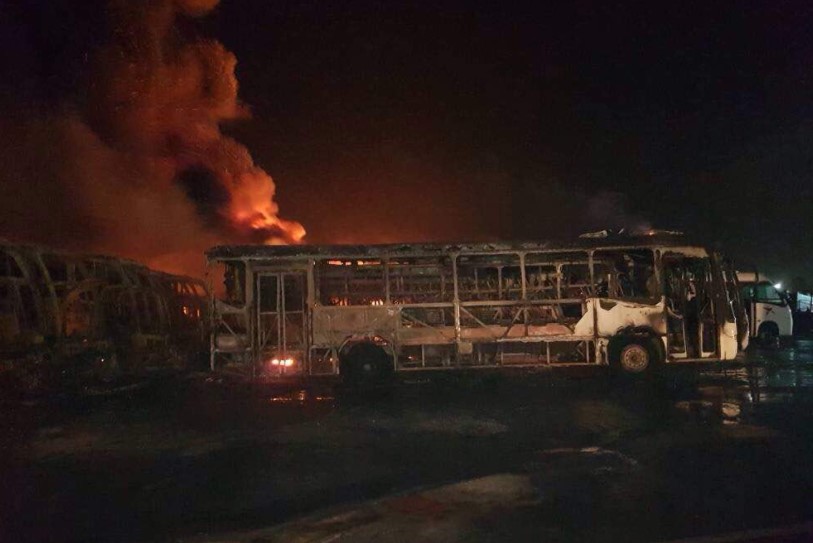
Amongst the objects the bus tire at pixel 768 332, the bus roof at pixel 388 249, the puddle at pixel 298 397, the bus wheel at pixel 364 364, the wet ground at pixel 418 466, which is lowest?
the wet ground at pixel 418 466

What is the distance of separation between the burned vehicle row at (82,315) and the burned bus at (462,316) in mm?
2460

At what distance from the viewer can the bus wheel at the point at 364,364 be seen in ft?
41.5

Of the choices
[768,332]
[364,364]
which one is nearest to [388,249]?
[364,364]

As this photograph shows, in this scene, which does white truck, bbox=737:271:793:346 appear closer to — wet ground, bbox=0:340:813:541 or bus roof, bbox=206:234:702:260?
wet ground, bbox=0:340:813:541

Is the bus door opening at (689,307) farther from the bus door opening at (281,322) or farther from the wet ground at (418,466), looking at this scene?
the bus door opening at (281,322)


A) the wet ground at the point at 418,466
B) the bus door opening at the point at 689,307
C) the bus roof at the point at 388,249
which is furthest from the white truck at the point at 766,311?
the bus roof at the point at 388,249

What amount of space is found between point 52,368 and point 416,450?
7.69m

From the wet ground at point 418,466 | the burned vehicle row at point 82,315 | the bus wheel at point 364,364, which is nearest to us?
the wet ground at point 418,466

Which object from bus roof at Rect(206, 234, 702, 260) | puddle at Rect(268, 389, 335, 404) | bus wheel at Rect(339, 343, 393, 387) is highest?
bus roof at Rect(206, 234, 702, 260)

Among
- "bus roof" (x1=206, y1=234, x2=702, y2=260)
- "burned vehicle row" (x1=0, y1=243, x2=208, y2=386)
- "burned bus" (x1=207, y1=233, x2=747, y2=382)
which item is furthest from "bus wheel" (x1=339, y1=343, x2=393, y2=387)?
"burned vehicle row" (x1=0, y1=243, x2=208, y2=386)

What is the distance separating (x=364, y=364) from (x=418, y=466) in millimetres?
5747

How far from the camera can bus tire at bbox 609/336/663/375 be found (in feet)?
41.7

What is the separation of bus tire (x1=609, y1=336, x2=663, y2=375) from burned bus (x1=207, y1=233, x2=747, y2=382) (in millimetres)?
18

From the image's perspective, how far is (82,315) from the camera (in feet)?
42.7
